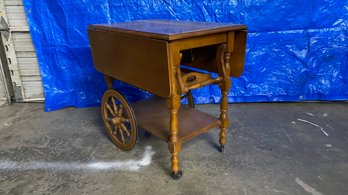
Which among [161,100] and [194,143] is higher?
[161,100]

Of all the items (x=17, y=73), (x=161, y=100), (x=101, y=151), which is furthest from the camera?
(x=17, y=73)

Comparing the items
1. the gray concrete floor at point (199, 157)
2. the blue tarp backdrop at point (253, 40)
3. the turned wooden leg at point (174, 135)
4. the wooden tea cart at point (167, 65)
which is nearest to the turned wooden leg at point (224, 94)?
the wooden tea cart at point (167, 65)

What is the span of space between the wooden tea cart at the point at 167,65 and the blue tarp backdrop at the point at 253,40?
756mm

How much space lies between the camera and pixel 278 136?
207 centimetres

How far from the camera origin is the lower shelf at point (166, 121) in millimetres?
1655

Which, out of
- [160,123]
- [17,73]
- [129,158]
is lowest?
[129,158]

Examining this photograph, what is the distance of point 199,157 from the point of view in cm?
183

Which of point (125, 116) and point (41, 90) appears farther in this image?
point (41, 90)

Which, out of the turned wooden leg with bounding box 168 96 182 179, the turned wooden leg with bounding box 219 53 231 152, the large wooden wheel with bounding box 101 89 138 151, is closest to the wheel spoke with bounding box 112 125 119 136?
the large wooden wheel with bounding box 101 89 138 151

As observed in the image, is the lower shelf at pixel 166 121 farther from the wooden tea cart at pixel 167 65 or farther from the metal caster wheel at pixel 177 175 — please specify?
the metal caster wheel at pixel 177 175

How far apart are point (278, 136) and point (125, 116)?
1.20 metres

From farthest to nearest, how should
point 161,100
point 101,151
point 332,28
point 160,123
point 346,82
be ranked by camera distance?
point 346,82
point 332,28
point 161,100
point 101,151
point 160,123

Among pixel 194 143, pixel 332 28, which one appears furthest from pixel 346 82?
pixel 194 143

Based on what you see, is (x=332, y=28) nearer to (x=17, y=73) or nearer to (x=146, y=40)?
(x=146, y=40)
